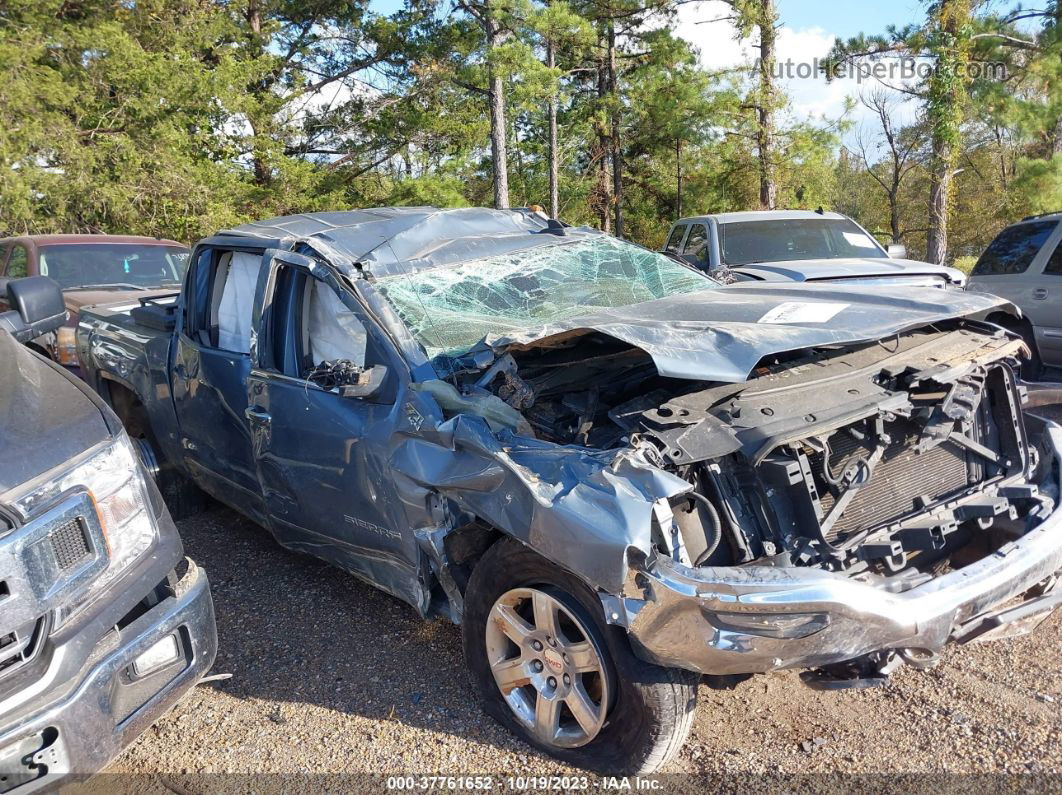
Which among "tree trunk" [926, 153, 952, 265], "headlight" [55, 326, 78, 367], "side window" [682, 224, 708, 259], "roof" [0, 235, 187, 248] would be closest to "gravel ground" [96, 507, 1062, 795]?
"headlight" [55, 326, 78, 367]

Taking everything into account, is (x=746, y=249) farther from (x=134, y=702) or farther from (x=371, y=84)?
(x=371, y=84)

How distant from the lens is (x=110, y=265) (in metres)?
8.27

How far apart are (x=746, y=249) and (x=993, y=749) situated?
654 cm

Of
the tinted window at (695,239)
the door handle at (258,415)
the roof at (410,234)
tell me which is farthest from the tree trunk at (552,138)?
the door handle at (258,415)

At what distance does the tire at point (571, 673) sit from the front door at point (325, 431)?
0.38 meters

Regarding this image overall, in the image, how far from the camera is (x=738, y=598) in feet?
7.13

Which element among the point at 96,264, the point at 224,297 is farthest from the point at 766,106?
the point at 224,297

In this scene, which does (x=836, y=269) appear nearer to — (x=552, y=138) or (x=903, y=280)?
(x=903, y=280)

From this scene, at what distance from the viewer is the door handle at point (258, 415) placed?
3.54 metres

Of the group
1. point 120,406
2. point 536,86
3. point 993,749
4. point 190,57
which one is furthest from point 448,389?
point 190,57

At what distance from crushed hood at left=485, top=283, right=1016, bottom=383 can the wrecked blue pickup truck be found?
0.06ft

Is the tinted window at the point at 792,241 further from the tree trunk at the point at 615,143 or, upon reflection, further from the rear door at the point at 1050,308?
the tree trunk at the point at 615,143

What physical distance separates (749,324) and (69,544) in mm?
2301

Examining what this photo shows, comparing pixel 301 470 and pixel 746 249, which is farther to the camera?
pixel 746 249
